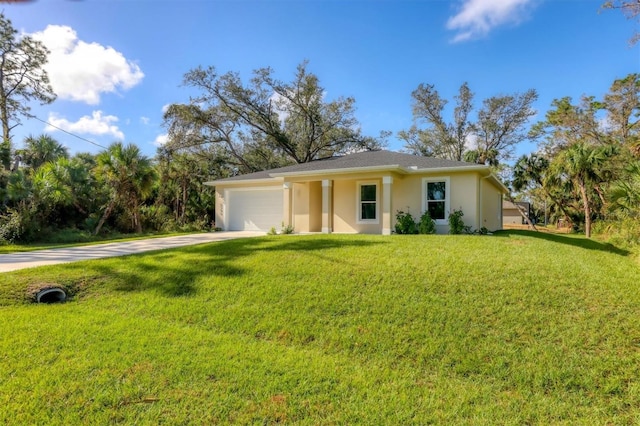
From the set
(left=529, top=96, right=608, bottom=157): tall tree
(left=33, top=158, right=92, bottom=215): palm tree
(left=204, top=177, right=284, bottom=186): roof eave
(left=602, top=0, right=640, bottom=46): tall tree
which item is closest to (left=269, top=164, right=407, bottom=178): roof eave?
(left=204, top=177, right=284, bottom=186): roof eave

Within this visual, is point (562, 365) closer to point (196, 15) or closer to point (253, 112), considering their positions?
point (196, 15)

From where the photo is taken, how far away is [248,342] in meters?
4.34

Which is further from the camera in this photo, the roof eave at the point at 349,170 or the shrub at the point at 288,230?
the shrub at the point at 288,230

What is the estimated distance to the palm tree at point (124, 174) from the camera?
15.5m

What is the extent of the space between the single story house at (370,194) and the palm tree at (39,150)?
35.5 feet

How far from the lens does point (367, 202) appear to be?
1455cm

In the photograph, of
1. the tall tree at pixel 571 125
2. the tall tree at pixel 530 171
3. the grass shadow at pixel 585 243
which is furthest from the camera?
the tall tree at pixel 571 125

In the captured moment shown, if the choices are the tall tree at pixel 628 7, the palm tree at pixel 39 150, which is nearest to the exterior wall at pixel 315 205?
the tall tree at pixel 628 7

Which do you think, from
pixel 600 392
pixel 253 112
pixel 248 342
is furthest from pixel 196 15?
pixel 253 112

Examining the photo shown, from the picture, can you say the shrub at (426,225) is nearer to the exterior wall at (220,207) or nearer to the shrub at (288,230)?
the shrub at (288,230)

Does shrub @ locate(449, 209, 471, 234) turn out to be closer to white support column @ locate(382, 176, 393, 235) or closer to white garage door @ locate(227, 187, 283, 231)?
white support column @ locate(382, 176, 393, 235)

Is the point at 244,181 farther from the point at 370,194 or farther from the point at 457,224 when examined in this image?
the point at 457,224

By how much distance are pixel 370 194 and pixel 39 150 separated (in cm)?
1858

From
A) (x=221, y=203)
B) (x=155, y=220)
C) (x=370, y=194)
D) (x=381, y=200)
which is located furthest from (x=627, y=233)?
(x=155, y=220)
